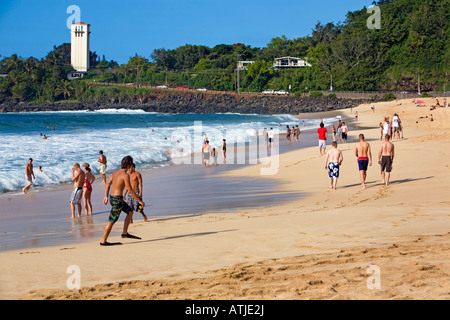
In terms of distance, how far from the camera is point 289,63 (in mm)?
132125

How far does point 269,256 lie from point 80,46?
178 meters

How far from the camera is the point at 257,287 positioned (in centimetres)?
581

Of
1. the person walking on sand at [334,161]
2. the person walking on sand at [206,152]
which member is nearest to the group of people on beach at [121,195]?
the person walking on sand at [334,161]

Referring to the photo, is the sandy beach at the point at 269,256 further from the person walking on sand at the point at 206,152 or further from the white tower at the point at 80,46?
the white tower at the point at 80,46

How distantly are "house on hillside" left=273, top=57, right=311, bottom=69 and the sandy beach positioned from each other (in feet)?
399

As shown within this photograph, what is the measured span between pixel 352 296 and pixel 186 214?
259 inches

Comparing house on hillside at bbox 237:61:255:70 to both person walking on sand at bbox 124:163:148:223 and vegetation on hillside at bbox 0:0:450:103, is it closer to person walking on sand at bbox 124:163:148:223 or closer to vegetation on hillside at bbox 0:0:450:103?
vegetation on hillside at bbox 0:0:450:103

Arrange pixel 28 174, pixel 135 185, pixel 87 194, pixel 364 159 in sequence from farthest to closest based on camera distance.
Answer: pixel 28 174
pixel 364 159
pixel 87 194
pixel 135 185

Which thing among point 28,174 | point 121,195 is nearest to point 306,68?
point 28,174

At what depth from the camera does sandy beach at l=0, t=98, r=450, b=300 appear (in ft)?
18.8

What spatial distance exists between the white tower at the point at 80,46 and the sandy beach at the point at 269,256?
554ft

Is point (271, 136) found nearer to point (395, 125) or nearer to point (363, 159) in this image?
point (395, 125)

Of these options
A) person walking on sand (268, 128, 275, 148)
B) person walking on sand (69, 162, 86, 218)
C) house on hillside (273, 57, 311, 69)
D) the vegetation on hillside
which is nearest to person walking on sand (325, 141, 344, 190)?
person walking on sand (69, 162, 86, 218)
